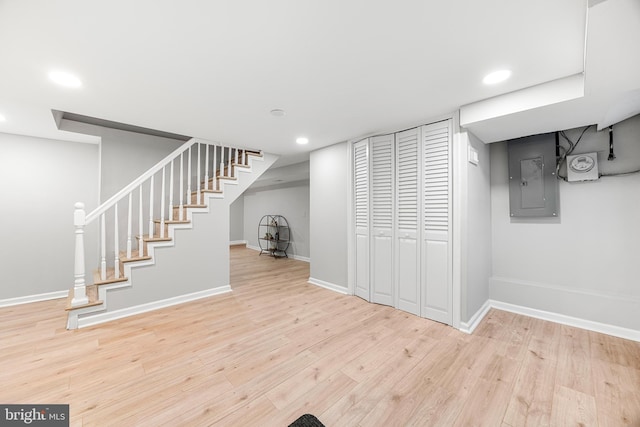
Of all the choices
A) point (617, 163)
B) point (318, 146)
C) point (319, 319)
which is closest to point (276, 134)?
point (318, 146)

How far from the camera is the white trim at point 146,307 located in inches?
101

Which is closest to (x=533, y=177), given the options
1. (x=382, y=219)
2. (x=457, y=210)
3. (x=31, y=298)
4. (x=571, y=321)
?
(x=457, y=210)

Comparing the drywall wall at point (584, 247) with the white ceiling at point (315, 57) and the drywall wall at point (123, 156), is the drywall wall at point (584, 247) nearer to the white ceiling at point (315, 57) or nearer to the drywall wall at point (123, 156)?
the white ceiling at point (315, 57)

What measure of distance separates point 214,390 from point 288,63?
89.1 inches

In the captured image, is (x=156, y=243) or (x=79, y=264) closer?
(x=79, y=264)

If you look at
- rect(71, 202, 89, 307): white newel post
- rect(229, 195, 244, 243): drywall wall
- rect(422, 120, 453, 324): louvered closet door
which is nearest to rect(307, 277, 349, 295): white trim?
rect(422, 120, 453, 324): louvered closet door

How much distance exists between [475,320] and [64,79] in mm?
4271

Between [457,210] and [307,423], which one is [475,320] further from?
[307,423]

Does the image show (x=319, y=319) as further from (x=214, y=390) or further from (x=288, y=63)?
(x=288, y=63)

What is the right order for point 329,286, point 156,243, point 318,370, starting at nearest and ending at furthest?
point 318,370 → point 156,243 → point 329,286

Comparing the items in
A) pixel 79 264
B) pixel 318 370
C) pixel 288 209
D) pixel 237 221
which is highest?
pixel 288 209

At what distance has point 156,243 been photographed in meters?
3.04

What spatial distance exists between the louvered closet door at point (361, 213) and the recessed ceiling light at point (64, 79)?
9.40ft

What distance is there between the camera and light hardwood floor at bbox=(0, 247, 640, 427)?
1452mm
